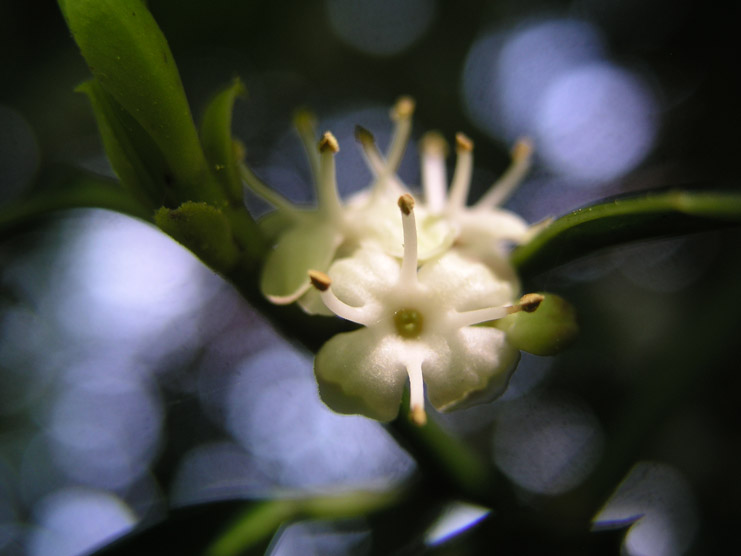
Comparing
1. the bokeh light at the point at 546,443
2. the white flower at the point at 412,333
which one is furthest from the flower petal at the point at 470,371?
the bokeh light at the point at 546,443

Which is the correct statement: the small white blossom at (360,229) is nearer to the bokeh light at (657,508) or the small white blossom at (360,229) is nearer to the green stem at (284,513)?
the green stem at (284,513)

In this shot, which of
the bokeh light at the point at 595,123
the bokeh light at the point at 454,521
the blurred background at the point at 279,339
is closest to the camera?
the bokeh light at the point at 454,521

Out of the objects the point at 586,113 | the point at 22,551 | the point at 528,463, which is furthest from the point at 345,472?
the point at 586,113

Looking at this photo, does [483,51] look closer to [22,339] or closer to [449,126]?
[449,126]

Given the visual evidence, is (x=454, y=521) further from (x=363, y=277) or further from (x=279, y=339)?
(x=279, y=339)

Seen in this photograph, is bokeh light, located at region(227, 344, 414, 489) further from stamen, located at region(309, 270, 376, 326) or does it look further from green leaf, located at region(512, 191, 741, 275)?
green leaf, located at region(512, 191, 741, 275)
